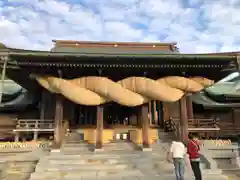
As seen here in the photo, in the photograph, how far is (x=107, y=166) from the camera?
851cm

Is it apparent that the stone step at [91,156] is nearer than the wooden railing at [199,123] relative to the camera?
Yes

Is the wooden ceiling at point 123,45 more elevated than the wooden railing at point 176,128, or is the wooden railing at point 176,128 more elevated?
the wooden ceiling at point 123,45

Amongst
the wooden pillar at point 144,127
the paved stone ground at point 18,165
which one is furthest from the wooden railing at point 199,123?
the paved stone ground at point 18,165

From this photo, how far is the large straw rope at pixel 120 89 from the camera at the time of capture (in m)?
10.5

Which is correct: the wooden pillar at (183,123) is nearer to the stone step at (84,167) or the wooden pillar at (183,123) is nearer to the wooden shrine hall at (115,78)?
the wooden shrine hall at (115,78)

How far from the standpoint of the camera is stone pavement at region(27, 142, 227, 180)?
7.88 meters

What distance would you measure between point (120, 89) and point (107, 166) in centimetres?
360

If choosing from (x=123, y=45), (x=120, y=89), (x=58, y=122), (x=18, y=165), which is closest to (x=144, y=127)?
(x=120, y=89)

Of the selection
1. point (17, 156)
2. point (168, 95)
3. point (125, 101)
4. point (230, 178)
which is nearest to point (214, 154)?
point (230, 178)

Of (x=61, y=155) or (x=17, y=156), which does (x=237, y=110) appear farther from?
(x=17, y=156)

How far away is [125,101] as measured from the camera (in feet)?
34.5

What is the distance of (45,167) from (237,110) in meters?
14.2

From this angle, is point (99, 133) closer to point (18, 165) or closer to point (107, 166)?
→ point (107, 166)

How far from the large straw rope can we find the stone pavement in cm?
233
